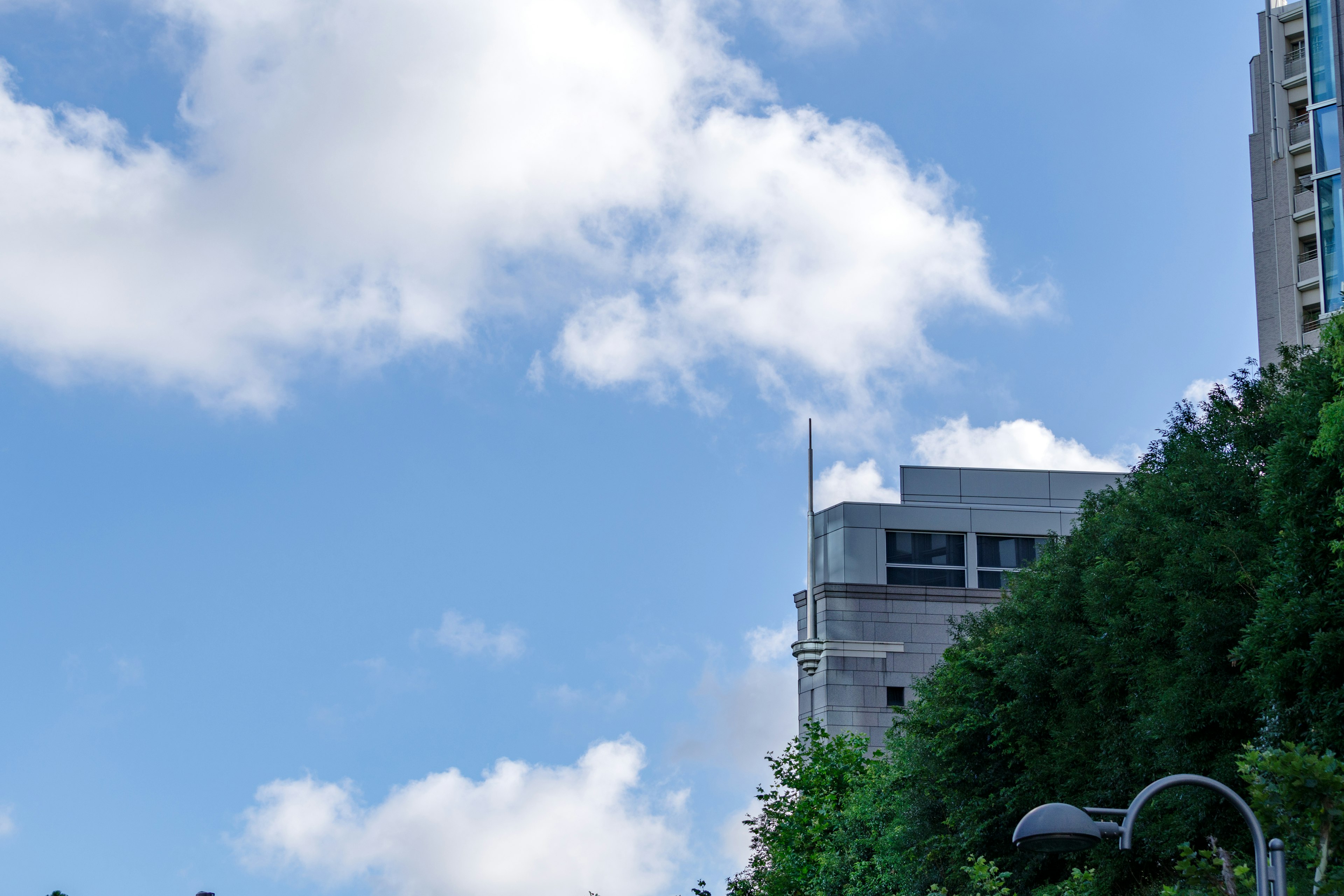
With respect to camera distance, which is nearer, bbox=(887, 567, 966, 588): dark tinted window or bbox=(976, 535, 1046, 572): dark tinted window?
bbox=(887, 567, 966, 588): dark tinted window

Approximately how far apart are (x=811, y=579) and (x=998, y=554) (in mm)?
8459

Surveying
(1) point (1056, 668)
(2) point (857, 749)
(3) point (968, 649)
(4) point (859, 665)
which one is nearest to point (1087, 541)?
(1) point (1056, 668)

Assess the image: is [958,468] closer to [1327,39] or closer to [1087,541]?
[1327,39]

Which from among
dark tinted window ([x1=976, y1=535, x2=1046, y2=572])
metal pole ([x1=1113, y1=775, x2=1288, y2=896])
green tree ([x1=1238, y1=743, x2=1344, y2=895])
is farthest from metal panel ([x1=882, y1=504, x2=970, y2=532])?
metal pole ([x1=1113, y1=775, x2=1288, y2=896])

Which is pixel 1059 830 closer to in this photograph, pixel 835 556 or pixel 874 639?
pixel 874 639

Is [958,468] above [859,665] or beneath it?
above

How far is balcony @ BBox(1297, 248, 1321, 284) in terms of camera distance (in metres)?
64.9

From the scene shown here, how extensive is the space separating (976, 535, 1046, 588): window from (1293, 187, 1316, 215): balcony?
17503mm

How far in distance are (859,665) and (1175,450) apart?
1294 inches

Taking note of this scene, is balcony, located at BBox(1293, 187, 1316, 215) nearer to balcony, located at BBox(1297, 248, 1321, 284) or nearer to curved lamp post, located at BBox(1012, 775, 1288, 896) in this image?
balcony, located at BBox(1297, 248, 1321, 284)

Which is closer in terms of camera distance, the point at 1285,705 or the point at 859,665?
the point at 1285,705

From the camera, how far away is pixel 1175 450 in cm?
3353

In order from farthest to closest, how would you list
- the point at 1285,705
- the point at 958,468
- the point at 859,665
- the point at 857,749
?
the point at 958,468 < the point at 859,665 < the point at 857,749 < the point at 1285,705

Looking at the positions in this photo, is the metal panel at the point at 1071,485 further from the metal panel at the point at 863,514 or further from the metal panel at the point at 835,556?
the metal panel at the point at 835,556
